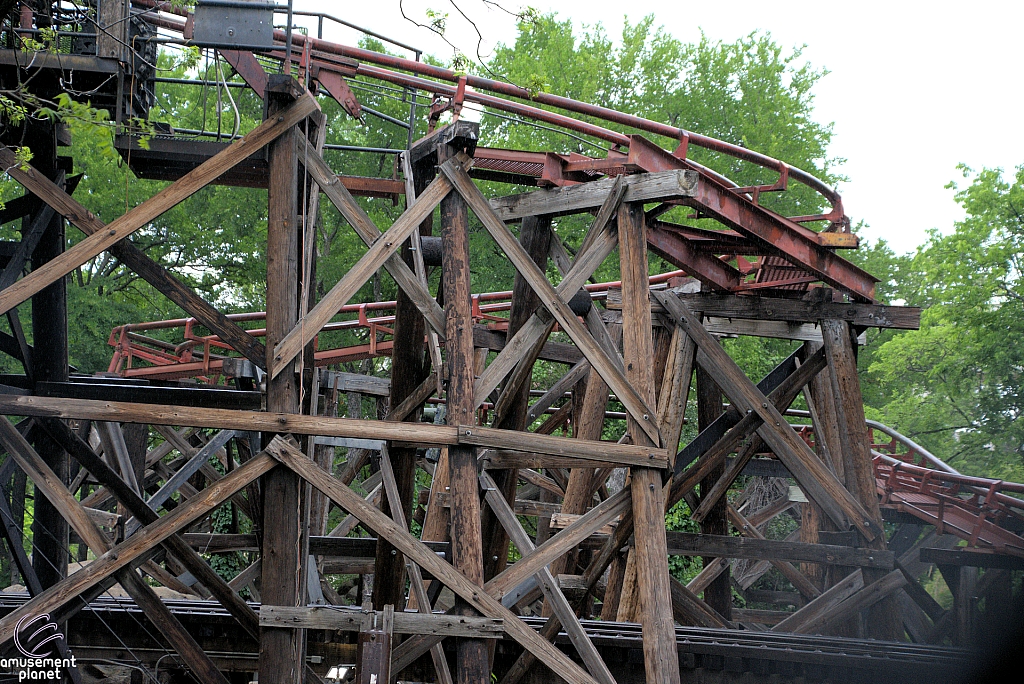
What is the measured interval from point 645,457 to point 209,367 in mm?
9502

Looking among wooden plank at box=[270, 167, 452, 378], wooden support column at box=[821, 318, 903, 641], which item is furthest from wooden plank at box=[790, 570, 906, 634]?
wooden plank at box=[270, 167, 452, 378]

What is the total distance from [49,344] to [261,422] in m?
2.75

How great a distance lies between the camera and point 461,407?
5637 millimetres

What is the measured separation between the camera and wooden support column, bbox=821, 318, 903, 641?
353 inches

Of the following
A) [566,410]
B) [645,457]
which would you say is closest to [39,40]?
[645,457]

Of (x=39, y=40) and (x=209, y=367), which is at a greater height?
(x=39, y=40)

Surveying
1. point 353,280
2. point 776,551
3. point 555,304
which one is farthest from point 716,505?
point 353,280

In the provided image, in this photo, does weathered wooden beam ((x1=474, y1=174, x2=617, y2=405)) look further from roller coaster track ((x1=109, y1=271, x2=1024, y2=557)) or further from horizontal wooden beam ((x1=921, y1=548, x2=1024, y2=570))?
horizontal wooden beam ((x1=921, y1=548, x2=1024, y2=570))

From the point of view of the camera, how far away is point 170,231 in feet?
79.2

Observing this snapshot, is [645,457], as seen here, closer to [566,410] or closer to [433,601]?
[433,601]
